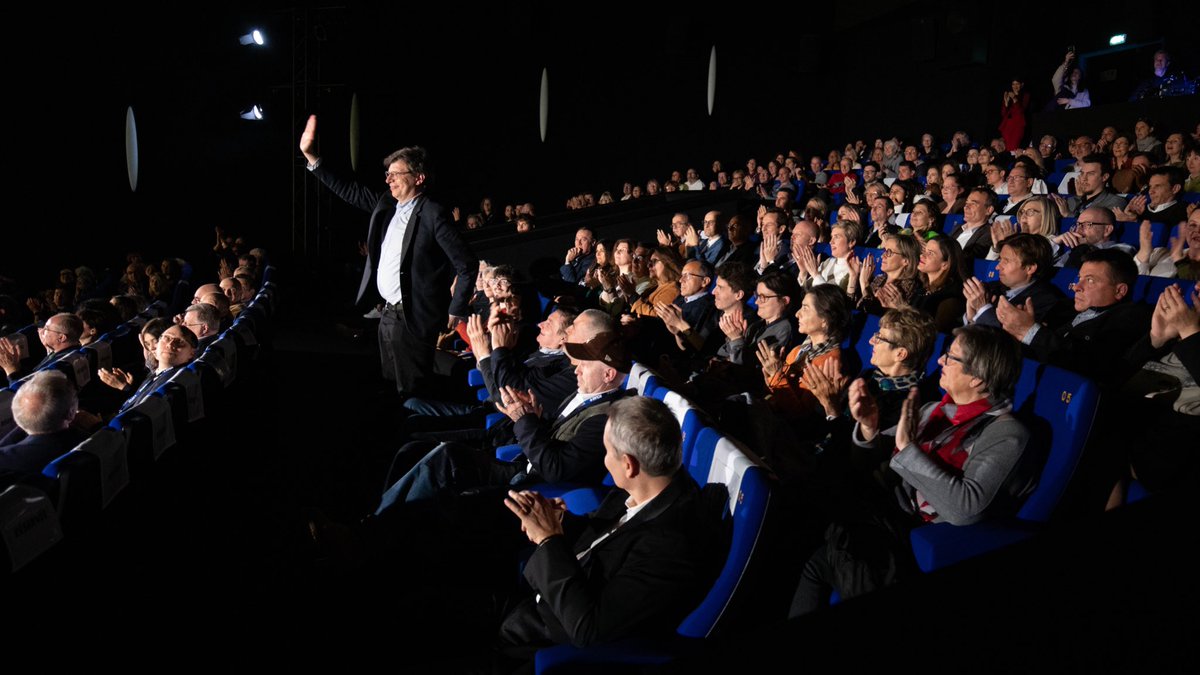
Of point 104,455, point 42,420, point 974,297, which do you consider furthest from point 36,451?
point 974,297

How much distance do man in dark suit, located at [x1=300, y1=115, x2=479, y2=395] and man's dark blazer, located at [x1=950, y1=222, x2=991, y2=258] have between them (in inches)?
101

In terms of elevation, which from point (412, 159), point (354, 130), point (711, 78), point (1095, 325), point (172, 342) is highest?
point (711, 78)

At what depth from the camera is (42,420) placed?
8.18 ft

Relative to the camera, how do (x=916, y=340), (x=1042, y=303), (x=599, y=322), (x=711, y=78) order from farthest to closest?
(x=711, y=78) < (x=1042, y=303) < (x=599, y=322) < (x=916, y=340)

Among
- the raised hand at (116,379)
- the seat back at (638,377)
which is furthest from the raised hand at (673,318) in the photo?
the raised hand at (116,379)

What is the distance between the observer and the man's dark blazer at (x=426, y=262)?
3.44m

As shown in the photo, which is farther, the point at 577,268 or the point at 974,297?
the point at 577,268

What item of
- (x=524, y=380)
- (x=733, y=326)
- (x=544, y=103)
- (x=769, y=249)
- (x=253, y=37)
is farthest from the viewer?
(x=544, y=103)

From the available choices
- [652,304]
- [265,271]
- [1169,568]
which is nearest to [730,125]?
[265,271]

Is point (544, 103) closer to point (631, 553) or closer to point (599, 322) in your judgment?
point (599, 322)

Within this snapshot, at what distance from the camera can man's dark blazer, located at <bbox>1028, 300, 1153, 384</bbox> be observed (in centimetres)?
272

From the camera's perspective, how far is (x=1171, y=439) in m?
2.12

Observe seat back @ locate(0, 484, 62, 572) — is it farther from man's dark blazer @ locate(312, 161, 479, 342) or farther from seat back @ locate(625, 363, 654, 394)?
man's dark blazer @ locate(312, 161, 479, 342)

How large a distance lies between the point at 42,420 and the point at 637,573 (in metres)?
1.94
